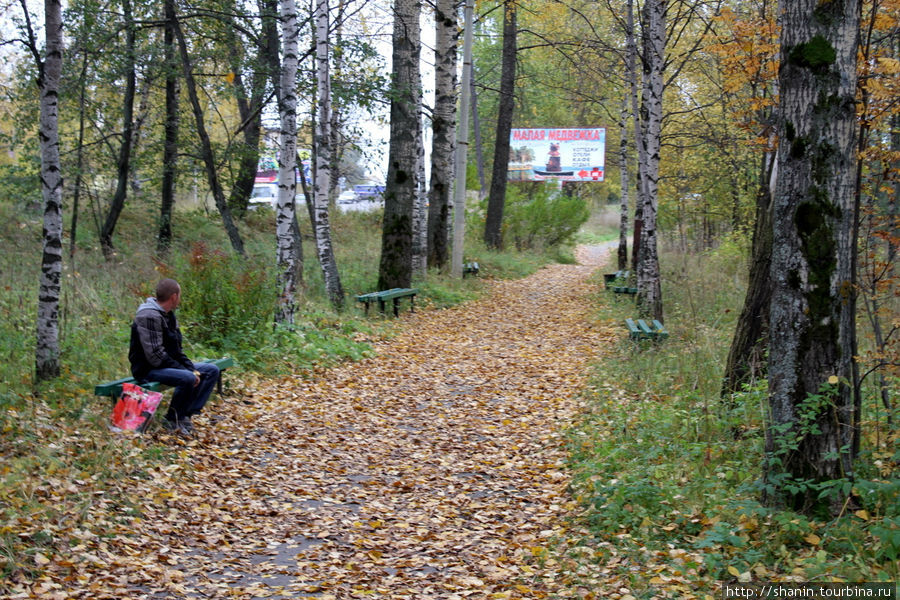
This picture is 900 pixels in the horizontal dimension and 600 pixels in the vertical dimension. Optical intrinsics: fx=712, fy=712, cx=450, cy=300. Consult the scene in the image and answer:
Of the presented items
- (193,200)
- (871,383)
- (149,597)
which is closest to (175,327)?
(149,597)

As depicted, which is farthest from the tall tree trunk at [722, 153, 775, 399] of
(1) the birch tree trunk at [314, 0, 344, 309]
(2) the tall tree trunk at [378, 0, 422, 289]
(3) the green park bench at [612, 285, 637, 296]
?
(2) the tall tree trunk at [378, 0, 422, 289]

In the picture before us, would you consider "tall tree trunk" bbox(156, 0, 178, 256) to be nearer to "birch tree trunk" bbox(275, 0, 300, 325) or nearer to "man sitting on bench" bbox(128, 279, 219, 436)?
"birch tree trunk" bbox(275, 0, 300, 325)

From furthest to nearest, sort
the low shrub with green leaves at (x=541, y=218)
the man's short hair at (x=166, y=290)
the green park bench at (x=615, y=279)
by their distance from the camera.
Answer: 1. the low shrub with green leaves at (x=541, y=218)
2. the green park bench at (x=615, y=279)
3. the man's short hair at (x=166, y=290)

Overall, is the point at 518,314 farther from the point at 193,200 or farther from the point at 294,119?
the point at 193,200

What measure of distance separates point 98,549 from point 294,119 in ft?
21.2

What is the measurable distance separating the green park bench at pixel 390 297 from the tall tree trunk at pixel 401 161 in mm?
460

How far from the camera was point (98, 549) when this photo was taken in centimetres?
425

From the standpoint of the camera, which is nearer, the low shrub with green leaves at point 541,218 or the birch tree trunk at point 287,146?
the birch tree trunk at point 287,146

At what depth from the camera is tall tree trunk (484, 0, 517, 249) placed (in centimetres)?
2106

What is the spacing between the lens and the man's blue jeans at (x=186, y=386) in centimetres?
623

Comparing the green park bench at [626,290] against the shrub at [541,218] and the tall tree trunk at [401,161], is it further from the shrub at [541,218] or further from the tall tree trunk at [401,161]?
the shrub at [541,218]

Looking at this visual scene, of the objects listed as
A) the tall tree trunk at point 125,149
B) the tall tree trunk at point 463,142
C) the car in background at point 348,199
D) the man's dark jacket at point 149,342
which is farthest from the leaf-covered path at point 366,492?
the car in background at point 348,199

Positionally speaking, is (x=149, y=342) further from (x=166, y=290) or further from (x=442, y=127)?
(x=442, y=127)

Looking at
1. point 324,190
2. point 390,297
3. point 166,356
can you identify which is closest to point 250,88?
point 324,190
